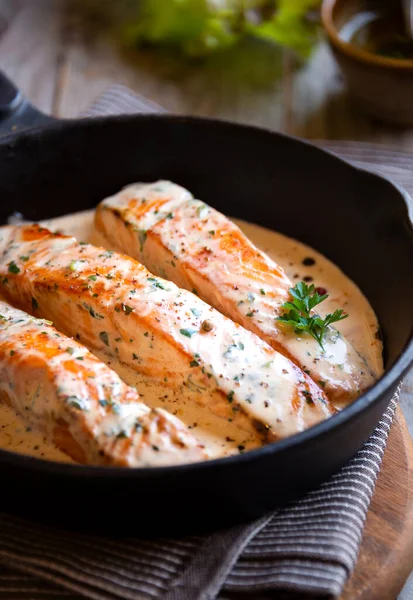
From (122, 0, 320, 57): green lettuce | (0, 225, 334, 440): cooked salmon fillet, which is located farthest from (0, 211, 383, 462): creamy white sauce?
(122, 0, 320, 57): green lettuce

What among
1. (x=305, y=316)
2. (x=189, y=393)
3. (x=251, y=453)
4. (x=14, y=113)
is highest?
(x=14, y=113)

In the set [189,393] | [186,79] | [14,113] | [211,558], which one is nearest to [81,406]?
[189,393]

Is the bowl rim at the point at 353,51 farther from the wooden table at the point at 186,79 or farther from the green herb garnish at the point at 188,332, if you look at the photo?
the green herb garnish at the point at 188,332

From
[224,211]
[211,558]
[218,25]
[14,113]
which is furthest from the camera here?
[218,25]

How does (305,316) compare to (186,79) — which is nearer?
(305,316)

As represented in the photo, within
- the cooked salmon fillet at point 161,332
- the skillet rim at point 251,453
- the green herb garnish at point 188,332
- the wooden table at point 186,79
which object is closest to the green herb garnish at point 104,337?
the cooked salmon fillet at point 161,332

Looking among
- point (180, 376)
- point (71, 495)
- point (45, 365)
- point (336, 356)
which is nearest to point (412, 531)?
point (336, 356)

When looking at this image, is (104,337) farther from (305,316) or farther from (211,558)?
(211,558)
